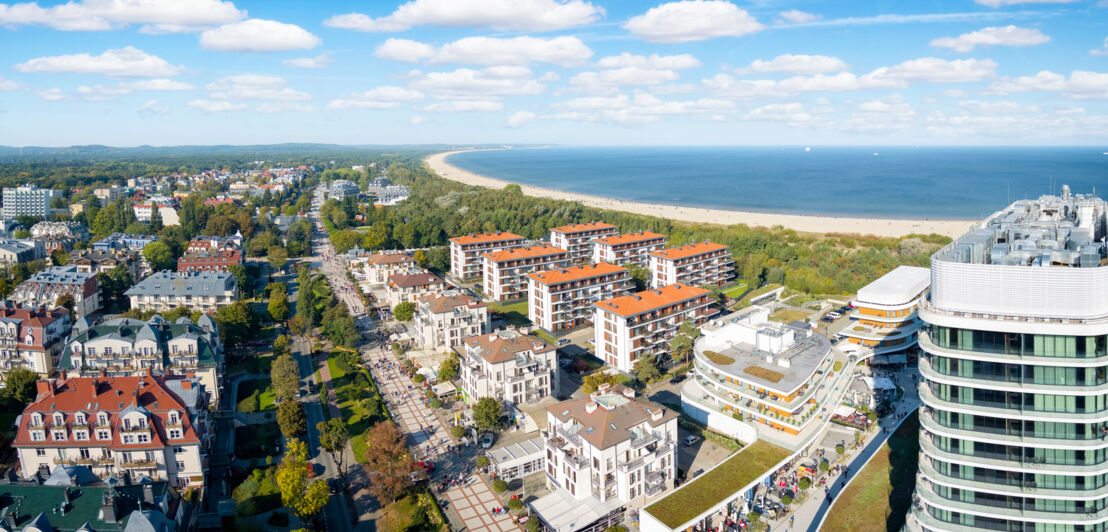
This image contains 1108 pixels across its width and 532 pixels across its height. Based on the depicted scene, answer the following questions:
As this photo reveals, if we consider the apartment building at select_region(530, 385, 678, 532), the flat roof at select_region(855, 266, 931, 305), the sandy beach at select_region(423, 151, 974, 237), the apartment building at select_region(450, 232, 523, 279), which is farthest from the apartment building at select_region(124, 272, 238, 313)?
the sandy beach at select_region(423, 151, 974, 237)

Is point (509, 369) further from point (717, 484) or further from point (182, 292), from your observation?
point (182, 292)

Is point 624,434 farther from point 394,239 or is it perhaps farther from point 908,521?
point 394,239

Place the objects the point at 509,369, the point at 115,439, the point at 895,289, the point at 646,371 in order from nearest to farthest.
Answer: the point at 115,439 → the point at 509,369 → the point at 646,371 → the point at 895,289

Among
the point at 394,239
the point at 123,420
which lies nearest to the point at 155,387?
the point at 123,420

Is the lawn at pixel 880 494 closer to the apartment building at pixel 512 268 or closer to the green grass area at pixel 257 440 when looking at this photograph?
the green grass area at pixel 257 440

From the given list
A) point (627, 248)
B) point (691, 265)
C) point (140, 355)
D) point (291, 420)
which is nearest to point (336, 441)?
point (291, 420)
